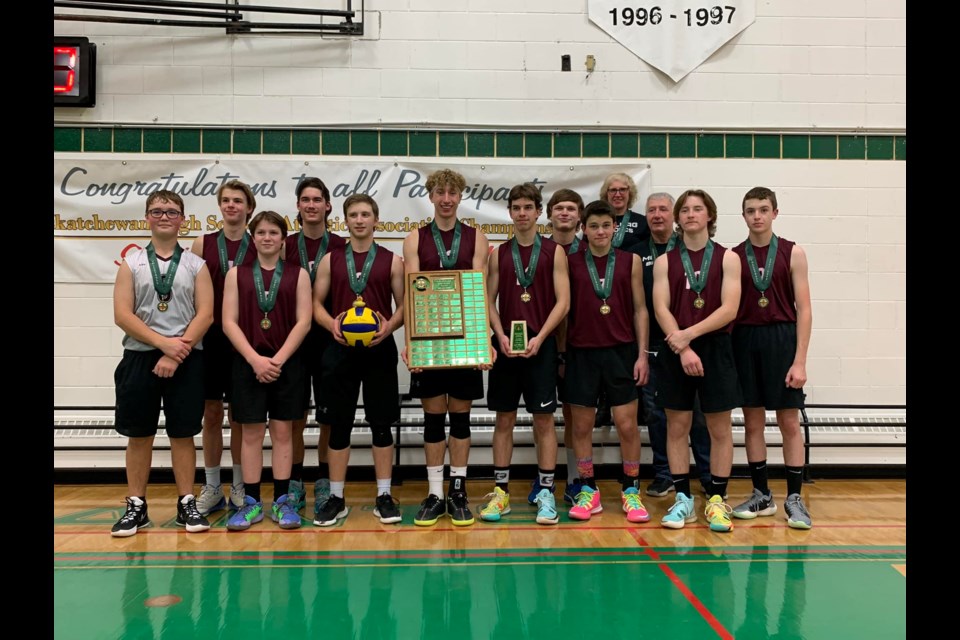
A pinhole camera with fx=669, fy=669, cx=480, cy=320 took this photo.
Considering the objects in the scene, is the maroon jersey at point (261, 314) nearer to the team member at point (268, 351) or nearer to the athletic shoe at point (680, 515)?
the team member at point (268, 351)

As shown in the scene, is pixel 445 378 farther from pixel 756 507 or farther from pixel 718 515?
pixel 756 507

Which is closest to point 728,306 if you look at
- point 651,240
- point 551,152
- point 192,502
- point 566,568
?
point 651,240

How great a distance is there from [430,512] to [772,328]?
2.26 m

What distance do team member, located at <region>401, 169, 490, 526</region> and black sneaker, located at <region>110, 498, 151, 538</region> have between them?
5.09 feet

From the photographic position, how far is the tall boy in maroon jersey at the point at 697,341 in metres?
3.74

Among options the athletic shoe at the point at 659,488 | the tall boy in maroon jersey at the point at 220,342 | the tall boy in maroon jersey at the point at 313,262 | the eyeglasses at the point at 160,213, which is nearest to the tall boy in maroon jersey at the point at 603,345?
the athletic shoe at the point at 659,488

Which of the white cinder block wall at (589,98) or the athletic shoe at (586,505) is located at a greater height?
the white cinder block wall at (589,98)

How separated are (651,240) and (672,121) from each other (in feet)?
4.30

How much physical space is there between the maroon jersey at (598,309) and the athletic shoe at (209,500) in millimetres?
2371

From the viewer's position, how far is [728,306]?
3.73 meters

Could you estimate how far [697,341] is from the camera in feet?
12.6

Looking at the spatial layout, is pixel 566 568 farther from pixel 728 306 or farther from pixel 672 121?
pixel 672 121

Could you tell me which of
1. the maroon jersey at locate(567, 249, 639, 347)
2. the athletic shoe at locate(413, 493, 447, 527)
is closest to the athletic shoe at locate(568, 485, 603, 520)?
the athletic shoe at locate(413, 493, 447, 527)

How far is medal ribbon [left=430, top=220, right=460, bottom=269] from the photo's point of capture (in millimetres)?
3910
